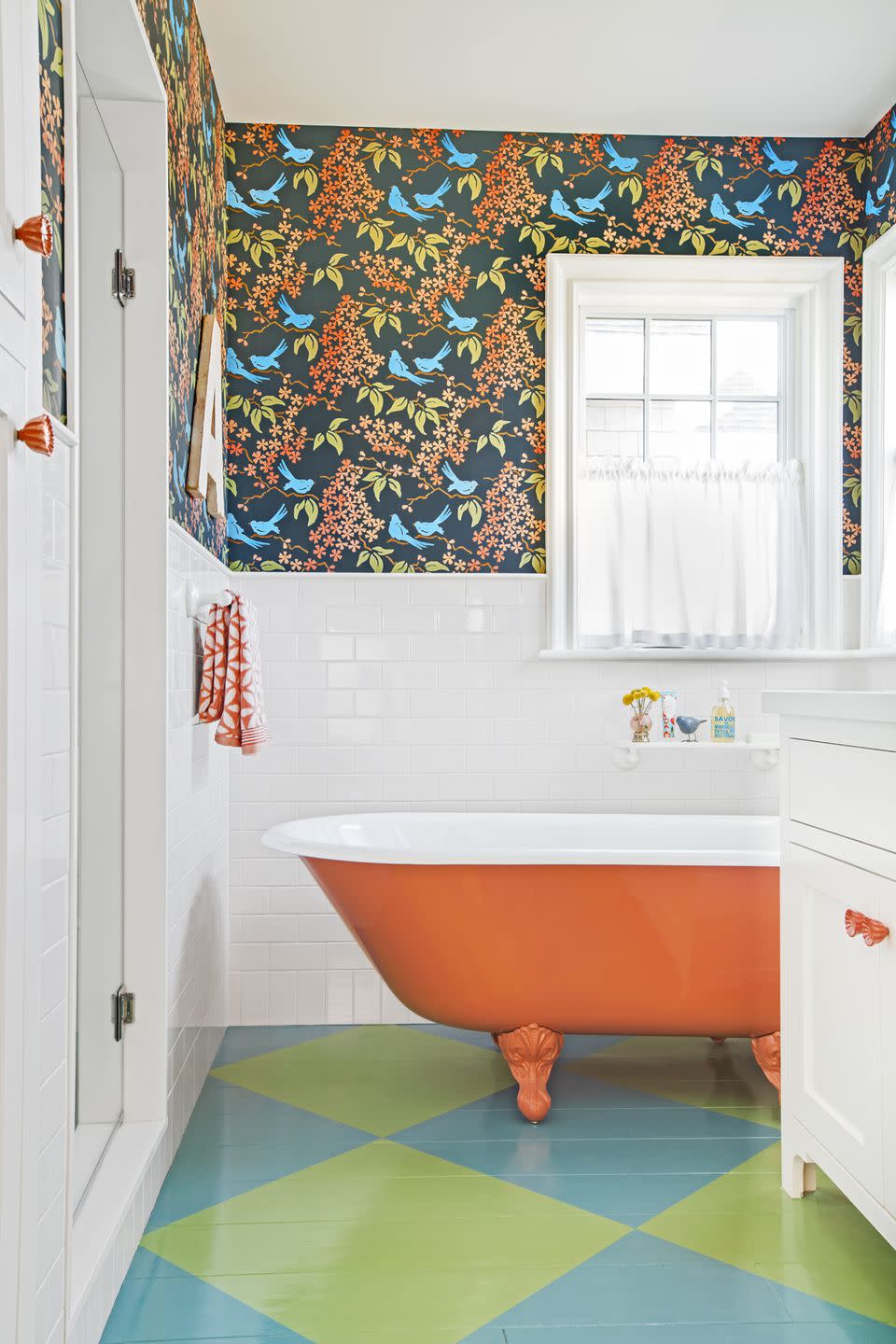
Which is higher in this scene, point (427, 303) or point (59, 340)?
point (427, 303)

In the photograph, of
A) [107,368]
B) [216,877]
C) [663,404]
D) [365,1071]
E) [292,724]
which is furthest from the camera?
[663,404]

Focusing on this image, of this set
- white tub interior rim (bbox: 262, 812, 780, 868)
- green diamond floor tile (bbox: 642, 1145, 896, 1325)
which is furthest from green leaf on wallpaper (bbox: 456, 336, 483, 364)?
green diamond floor tile (bbox: 642, 1145, 896, 1325)

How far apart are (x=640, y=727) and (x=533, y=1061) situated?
125 centimetres

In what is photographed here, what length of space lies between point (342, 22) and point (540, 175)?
0.88m

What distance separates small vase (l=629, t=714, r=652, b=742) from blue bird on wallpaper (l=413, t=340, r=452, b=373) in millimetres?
1373

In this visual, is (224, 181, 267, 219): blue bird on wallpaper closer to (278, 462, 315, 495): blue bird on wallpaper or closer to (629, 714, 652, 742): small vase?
(278, 462, 315, 495): blue bird on wallpaper

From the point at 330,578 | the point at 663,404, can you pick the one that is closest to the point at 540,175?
the point at 663,404

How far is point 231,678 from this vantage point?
2717mm

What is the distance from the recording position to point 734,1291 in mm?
1842

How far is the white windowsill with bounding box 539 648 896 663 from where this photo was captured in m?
3.53

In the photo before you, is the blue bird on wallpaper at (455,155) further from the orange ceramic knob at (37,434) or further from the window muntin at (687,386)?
the orange ceramic knob at (37,434)

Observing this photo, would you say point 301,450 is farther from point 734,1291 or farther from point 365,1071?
point 734,1291

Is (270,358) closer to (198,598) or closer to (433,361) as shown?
(433,361)

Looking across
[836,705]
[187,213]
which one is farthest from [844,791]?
[187,213]
